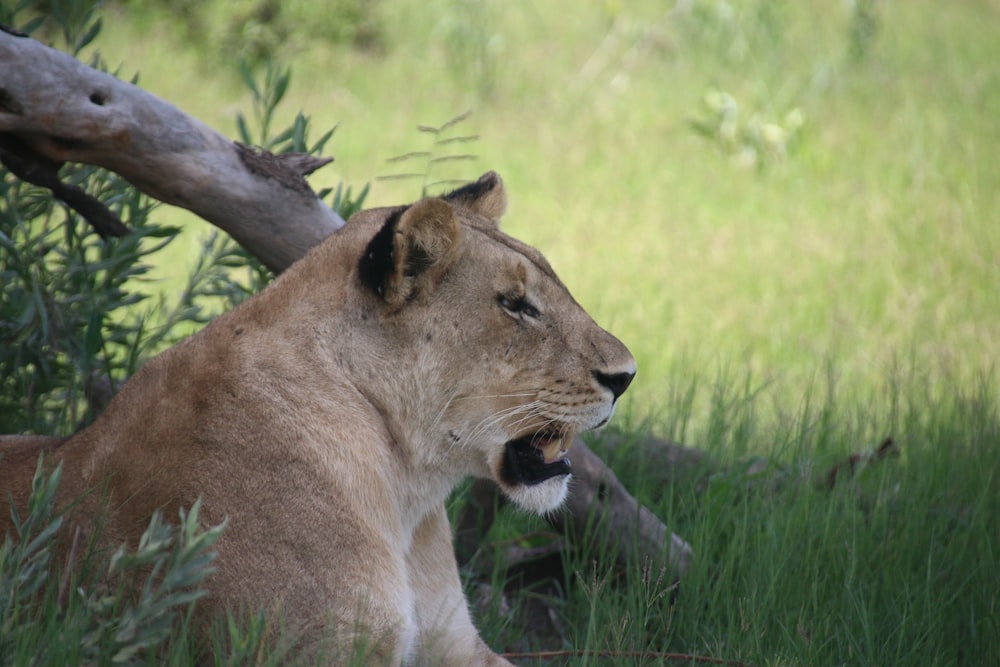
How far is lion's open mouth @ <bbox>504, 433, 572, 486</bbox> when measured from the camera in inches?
115

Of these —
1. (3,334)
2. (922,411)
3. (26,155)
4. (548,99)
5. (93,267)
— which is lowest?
(3,334)

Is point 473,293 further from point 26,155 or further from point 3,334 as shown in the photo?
point 3,334

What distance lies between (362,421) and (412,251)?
0.42 meters

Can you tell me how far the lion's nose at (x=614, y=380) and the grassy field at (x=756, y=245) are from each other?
53cm

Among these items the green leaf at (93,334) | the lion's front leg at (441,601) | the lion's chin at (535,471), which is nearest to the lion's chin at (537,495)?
the lion's chin at (535,471)

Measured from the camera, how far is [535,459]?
2.98m

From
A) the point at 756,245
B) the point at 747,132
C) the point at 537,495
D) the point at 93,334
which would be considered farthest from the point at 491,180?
the point at 747,132

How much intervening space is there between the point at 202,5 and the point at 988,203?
7.58 m

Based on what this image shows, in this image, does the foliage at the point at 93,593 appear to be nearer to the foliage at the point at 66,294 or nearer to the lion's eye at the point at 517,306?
the lion's eye at the point at 517,306

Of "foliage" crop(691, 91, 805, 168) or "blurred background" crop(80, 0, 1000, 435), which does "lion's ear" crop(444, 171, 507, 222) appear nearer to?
"blurred background" crop(80, 0, 1000, 435)

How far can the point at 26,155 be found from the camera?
10.8ft

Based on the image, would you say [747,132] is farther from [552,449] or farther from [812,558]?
[552,449]

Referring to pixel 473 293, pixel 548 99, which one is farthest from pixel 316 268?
pixel 548 99

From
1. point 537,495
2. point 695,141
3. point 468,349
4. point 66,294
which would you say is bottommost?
point 66,294
